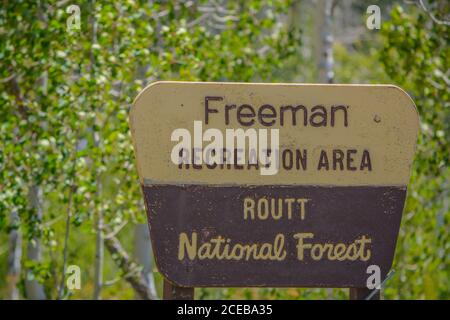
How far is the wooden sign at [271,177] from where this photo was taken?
3645 mm

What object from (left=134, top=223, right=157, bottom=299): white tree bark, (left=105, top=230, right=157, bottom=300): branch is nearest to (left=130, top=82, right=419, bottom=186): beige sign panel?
(left=105, top=230, right=157, bottom=300): branch

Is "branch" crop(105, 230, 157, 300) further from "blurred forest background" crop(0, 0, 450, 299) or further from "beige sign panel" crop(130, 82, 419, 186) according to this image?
"beige sign panel" crop(130, 82, 419, 186)

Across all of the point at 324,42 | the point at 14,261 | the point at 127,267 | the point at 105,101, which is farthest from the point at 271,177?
the point at 14,261

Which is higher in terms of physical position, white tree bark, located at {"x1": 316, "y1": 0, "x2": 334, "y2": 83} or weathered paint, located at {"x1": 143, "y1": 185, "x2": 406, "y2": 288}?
weathered paint, located at {"x1": 143, "y1": 185, "x2": 406, "y2": 288}

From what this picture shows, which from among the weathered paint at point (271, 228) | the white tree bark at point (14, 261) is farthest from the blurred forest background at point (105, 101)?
the weathered paint at point (271, 228)

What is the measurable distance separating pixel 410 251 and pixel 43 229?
3.01 meters

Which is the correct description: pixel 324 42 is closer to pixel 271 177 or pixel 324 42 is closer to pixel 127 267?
pixel 127 267

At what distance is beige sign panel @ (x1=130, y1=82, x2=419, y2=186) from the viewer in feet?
11.9

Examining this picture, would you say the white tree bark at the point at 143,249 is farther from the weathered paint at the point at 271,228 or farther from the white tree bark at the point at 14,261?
the weathered paint at the point at 271,228

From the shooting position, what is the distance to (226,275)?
367 cm

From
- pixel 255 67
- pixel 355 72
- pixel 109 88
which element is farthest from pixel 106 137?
pixel 355 72

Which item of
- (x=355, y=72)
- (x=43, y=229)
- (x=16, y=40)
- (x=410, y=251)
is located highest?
(x=16, y=40)

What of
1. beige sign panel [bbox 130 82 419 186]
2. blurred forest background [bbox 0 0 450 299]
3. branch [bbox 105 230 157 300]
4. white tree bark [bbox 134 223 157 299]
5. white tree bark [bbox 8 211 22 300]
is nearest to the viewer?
beige sign panel [bbox 130 82 419 186]
